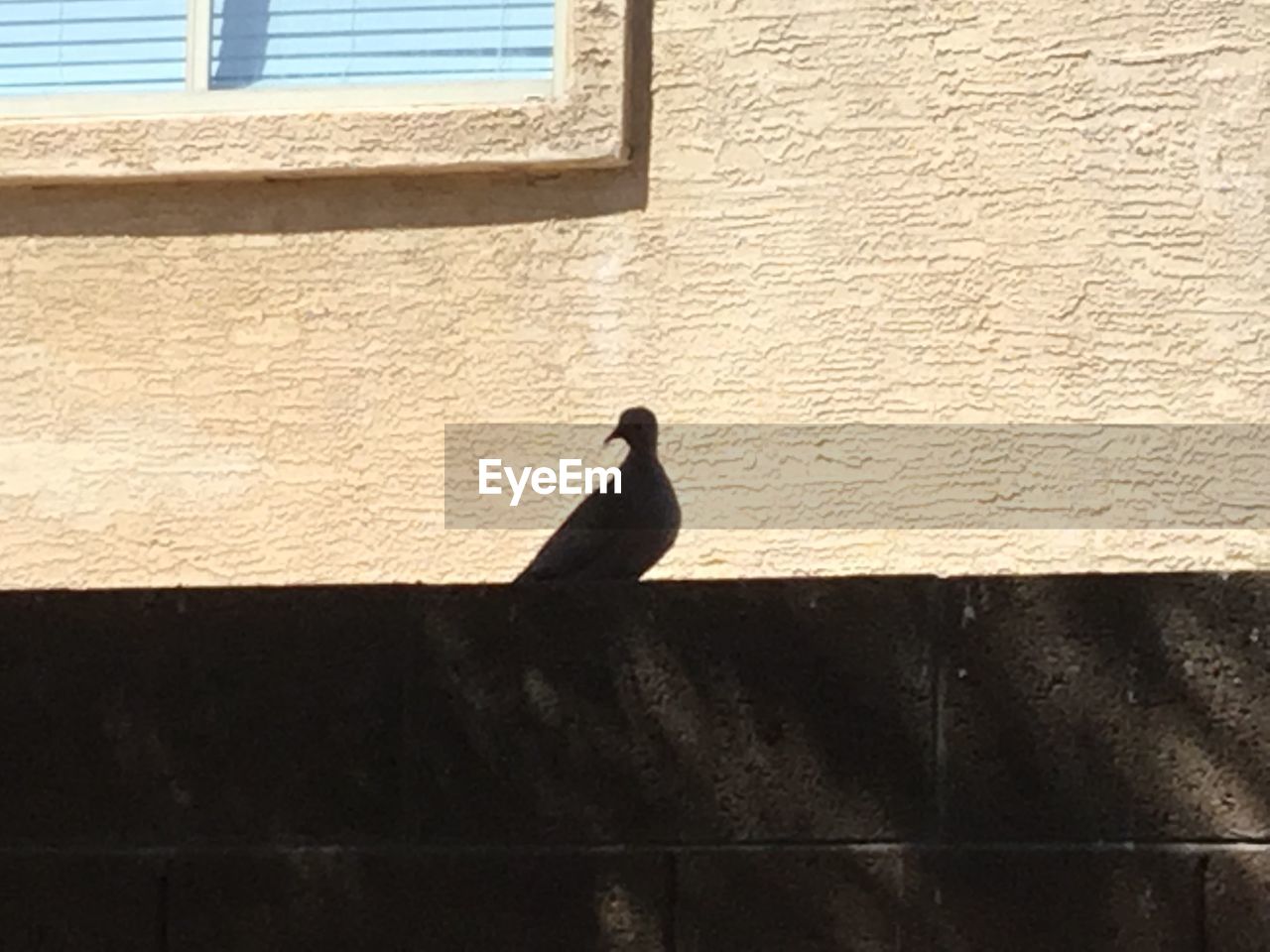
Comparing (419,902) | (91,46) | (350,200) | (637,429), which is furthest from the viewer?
(91,46)

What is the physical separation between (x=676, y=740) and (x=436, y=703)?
0.38 m

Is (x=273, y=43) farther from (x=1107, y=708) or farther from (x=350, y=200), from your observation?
(x=1107, y=708)

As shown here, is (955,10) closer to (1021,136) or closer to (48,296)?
(1021,136)

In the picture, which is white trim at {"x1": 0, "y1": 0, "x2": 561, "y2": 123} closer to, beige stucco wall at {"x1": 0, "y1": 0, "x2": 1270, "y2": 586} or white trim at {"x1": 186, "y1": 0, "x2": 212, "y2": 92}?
white trim at {"x1": 186, "y1": 0, "x2": 212, "y2": 92}

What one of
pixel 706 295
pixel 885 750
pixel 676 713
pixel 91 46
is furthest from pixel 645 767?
pixel 91 46

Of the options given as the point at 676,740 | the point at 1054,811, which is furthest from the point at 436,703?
the point at 1054,811

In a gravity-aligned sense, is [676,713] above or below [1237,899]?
above

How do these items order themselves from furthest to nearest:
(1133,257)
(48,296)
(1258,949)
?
(48,296) → (1133,257) → (1258,949)

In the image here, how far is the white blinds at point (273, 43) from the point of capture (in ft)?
19.7

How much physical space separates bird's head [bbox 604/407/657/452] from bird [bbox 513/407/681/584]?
27 mm

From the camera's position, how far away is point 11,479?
600 centimetres

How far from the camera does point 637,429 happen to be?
5.73 meters

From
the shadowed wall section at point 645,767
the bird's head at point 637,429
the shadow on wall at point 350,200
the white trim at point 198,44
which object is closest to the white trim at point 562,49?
the shadow on wall at point 350,200

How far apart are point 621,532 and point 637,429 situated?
29 centimetres
